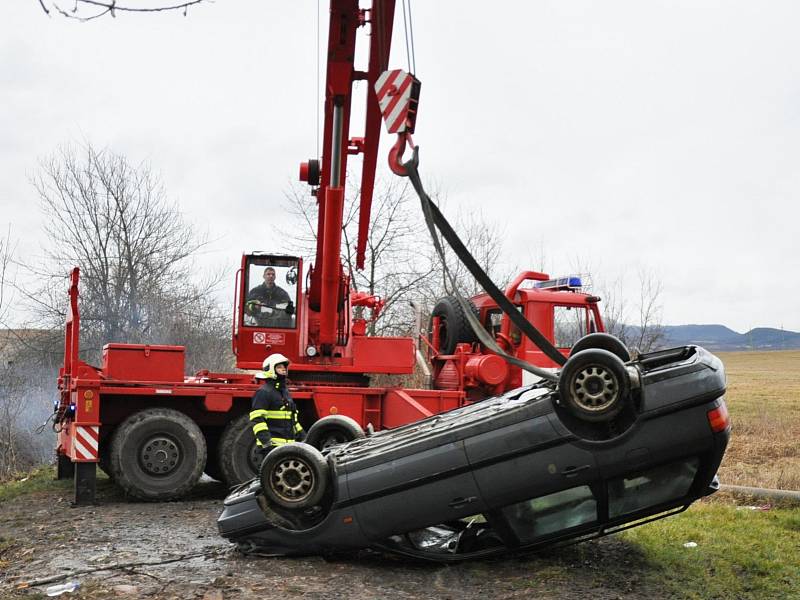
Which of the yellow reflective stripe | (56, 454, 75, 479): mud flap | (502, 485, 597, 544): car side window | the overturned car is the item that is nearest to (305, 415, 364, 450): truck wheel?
the yellow reflective stripe

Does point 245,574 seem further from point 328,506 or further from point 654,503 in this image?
point 654,503

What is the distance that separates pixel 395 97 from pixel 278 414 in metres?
3.84

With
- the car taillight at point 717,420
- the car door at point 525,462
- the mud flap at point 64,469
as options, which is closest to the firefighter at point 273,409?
the car door at point 525,462

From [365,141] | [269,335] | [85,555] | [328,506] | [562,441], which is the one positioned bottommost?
[85,555]

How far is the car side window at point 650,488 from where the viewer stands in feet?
20.4

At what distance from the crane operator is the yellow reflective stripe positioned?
320 centimetres

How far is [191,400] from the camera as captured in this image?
10.6 meters

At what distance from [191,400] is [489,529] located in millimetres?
4966

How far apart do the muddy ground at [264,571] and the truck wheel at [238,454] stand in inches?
80.5

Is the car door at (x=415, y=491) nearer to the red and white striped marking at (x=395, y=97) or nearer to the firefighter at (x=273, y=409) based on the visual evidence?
the firefighter at (x=273, y=409)

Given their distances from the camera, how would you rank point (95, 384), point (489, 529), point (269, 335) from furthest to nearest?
point (269, 335), point (95, 384), point (489, 529)

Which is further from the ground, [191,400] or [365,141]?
[365,141]

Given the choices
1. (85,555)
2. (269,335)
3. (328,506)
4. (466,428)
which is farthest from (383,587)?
(269,335)

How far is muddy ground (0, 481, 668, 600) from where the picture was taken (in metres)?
5.94
